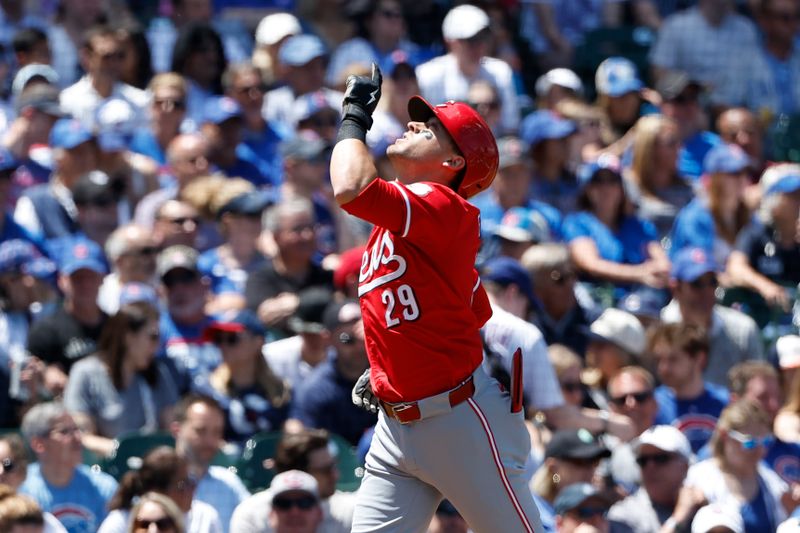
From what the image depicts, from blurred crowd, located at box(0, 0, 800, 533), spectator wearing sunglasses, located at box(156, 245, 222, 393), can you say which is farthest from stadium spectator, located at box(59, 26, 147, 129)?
spectator wearing sunglasses, located at box(156, 245, 222, 393)

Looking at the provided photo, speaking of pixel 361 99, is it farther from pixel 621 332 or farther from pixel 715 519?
pixel 621 332

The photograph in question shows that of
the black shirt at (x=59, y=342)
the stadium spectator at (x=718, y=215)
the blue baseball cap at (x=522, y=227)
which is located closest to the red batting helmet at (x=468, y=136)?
the black shirt at (x=59, y=342)

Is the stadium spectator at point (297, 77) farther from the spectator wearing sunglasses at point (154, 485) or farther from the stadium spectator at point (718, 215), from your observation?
the spectator wearing sunglasses at point (154, 485)

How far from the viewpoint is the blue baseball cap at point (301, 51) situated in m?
9.95

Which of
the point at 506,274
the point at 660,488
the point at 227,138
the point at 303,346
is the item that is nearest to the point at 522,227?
the point at 506,274

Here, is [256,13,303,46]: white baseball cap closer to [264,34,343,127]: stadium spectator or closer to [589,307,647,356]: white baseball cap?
[264,34,343,127]: stadium spectator

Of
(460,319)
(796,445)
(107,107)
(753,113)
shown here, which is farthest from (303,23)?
(460,319)

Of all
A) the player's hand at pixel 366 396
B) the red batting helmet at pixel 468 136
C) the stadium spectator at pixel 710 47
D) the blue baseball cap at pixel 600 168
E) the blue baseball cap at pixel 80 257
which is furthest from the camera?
the stadium spectator at pixel 710 47

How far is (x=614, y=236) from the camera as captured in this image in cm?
908

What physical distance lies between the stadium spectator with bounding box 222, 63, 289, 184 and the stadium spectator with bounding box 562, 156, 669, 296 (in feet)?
5.72

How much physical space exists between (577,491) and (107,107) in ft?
13.3

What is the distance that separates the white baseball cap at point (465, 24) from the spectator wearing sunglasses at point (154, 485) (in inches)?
170

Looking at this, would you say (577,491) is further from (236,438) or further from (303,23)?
(303,23)

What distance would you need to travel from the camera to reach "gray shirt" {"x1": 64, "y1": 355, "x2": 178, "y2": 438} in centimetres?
705
